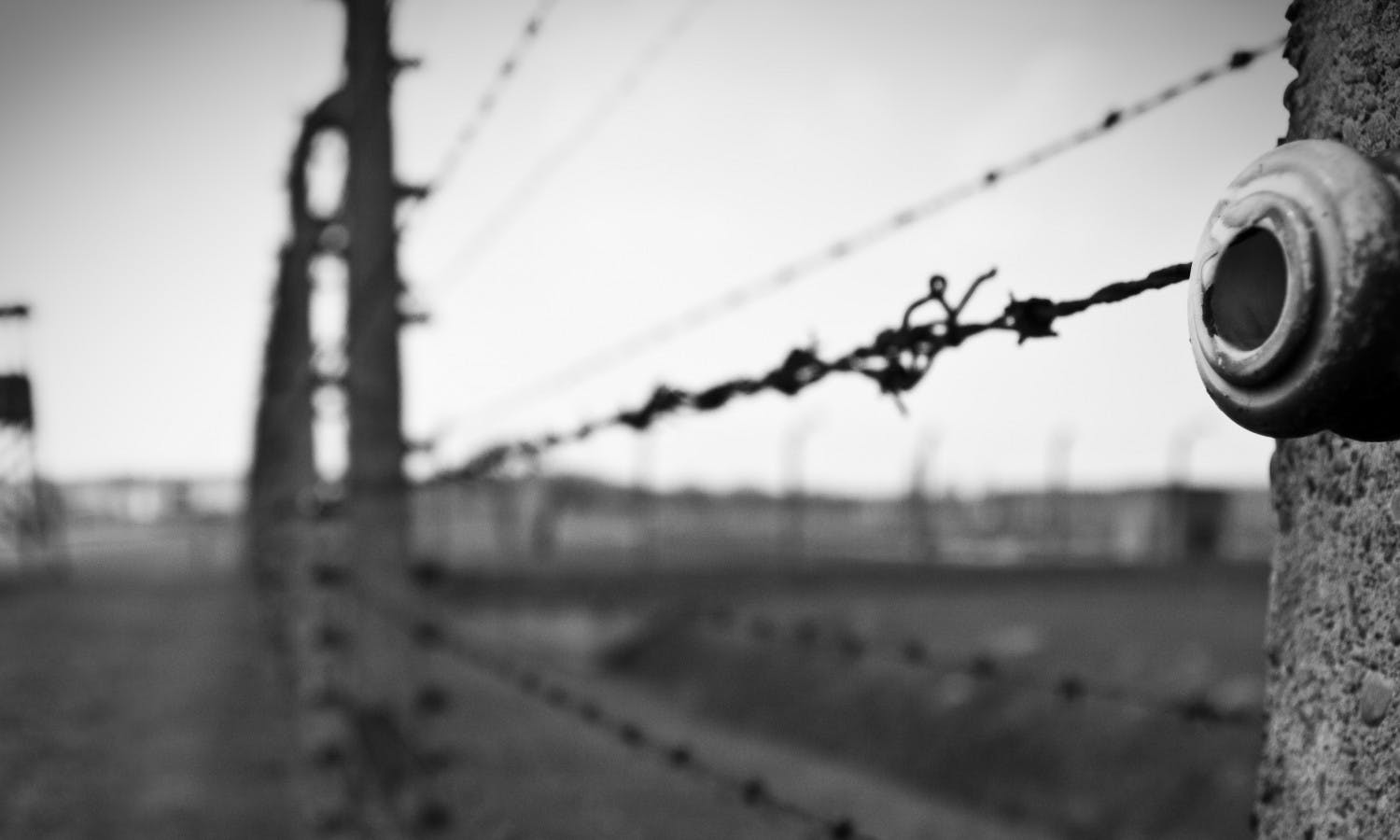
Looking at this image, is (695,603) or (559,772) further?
(695,603)

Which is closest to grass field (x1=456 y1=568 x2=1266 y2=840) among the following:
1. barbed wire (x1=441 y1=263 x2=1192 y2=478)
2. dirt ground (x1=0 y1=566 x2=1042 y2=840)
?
dirt ground (x1=0 y1=566 x2=1042 y2=840)

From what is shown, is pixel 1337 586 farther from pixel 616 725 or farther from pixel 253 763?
pixel 253 763

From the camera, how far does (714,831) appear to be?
6051mm

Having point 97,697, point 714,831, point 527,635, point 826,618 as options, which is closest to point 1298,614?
point 714,831

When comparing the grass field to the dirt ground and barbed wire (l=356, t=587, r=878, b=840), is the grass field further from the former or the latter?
barbed wire (l=356, t=587, r=878, b=840)

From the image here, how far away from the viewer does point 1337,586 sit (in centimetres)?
94

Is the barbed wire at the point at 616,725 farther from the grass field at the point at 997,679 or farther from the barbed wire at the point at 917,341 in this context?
the grass field at the point at 997,679

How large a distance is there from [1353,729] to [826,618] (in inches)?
418

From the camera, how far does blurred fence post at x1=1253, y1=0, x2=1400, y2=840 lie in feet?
2.87

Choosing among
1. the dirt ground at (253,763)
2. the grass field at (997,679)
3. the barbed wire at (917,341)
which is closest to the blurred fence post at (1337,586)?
the barbed wire at (917,341)

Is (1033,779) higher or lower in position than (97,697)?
lower

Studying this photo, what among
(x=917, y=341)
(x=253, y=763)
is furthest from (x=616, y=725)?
(x=253, y=763)

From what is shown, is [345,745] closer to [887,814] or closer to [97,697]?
[887,814]

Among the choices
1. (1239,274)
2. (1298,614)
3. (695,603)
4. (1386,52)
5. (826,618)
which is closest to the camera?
(1239,274)
